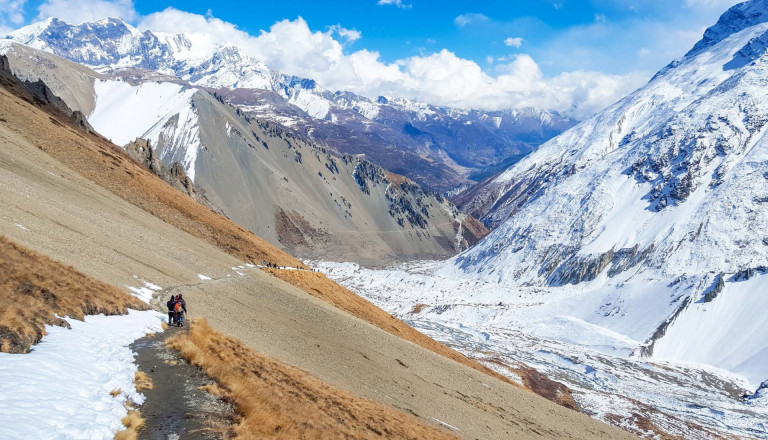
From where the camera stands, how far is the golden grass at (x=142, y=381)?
12.6 metres

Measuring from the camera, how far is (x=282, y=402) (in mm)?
15742

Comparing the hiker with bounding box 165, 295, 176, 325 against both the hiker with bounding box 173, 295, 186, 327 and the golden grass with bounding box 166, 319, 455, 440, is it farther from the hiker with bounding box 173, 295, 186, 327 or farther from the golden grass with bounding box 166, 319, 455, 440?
the golden grass with bounding box 166, 319, 455, 440

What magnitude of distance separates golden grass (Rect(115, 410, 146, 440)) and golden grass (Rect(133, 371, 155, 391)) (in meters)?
1.67

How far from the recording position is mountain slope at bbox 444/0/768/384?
320 ft

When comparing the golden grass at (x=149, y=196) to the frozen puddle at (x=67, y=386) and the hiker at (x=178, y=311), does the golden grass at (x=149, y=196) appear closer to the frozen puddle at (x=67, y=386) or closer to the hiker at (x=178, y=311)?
the hiker at (x=178, y=311)

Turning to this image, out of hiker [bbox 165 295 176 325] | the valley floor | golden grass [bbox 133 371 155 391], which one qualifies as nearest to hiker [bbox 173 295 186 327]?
hiker [bbox 165 295 176 325]

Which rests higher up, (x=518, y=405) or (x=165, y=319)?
Answer: (x=165, y=319)

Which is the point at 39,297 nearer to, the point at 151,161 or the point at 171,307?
the point at 171,307

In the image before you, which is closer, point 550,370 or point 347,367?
point 347,367

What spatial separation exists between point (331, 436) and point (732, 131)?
172 metres

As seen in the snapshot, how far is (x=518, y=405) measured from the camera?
3628 centimetres

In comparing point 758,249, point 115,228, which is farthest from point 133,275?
point 758,249

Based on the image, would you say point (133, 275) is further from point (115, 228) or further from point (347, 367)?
point (347, 367)

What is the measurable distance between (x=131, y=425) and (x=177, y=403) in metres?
2.00
